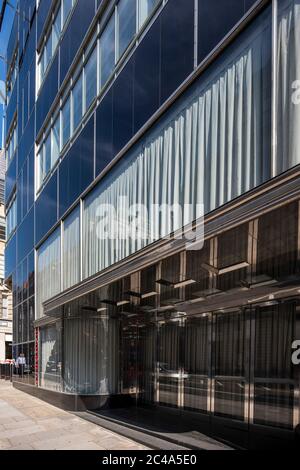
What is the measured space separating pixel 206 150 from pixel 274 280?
3.03 meters

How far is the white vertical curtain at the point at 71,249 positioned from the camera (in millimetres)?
13297

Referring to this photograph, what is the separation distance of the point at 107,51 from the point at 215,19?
17.5 ft

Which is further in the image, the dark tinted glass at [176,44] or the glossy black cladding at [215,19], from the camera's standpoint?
the dark tinted glass at [176,44]

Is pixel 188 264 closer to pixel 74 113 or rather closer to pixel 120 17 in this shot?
pixel 120 17

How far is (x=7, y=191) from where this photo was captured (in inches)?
1103

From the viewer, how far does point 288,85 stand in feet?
18.0

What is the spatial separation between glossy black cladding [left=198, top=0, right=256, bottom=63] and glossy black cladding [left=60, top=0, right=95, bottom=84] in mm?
6201

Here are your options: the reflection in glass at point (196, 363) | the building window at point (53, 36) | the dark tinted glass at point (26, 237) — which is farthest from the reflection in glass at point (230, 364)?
the dark tinted glass at point (26, 237)

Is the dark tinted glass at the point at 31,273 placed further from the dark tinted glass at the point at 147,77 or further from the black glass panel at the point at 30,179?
the dark tinted glass at the point at 147,77

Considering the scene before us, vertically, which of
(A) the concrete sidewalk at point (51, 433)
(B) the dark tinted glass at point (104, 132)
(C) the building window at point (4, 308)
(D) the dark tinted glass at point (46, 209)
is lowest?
(C) the building window at point (4, 308)

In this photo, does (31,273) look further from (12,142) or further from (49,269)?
(12,142)

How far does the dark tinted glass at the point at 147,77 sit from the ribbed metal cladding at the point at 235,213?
285 cm

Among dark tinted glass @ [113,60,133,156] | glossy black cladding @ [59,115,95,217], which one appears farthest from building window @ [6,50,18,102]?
dark tinted glass @ [113,60,133,156]
